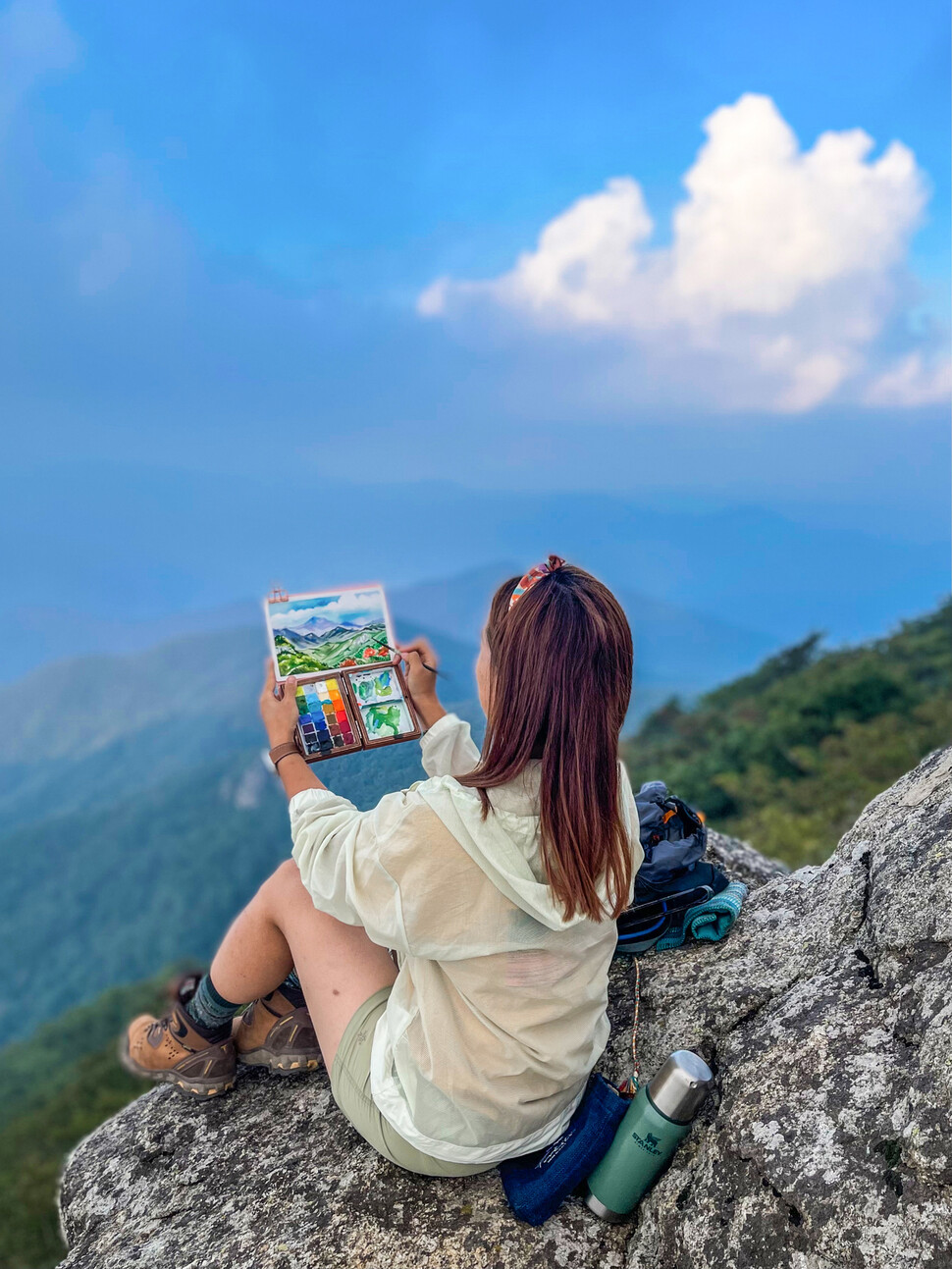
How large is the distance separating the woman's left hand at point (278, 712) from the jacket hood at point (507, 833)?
0.94m

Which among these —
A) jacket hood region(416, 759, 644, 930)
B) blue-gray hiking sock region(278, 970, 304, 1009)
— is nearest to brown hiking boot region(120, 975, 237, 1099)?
blue-gray hiking sock region(278, 970, 304, 1009)

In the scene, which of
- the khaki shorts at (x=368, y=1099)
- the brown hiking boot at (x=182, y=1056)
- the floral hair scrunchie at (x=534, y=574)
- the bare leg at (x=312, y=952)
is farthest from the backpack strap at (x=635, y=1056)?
the floral hair scrunchie at (x=534, y=574)

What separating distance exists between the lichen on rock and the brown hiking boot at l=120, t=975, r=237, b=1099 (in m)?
0.18

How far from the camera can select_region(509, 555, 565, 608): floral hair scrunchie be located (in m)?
2.28

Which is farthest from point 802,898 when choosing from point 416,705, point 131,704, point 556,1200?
point 131,704

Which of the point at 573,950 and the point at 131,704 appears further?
the point at 131,704

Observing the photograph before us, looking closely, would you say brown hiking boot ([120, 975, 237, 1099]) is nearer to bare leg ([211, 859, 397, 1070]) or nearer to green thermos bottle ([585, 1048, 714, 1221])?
bare leg ([211, 859, 397, 1070])

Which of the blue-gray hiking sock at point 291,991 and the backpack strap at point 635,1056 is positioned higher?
the blue-gray hiking sock at point 291,991

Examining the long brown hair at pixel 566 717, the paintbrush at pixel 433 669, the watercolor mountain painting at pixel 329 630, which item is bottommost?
the long brown hair at pixel 566 717

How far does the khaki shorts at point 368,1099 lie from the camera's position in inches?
102

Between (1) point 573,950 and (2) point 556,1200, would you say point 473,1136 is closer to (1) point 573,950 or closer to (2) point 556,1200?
(2) point 556,1200

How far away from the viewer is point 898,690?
21344 millimetres

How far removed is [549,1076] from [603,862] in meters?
0.72

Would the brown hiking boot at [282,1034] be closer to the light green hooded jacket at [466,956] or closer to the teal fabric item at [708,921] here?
the light green hooded jacket at [466,956]
